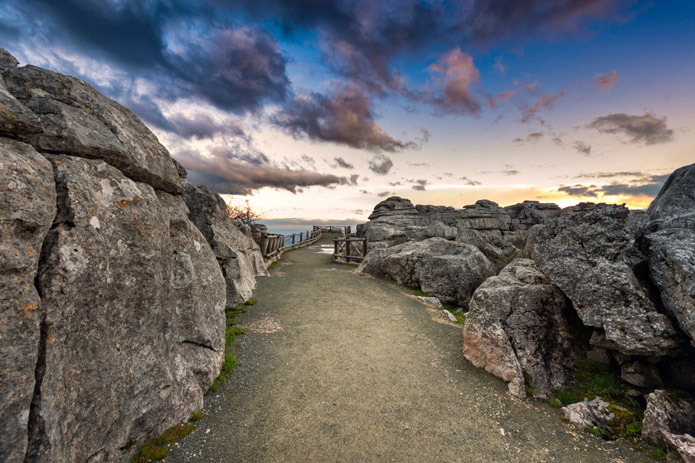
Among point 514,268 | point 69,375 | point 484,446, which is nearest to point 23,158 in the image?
point 69,375

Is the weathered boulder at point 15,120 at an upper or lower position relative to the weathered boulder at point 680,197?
upper

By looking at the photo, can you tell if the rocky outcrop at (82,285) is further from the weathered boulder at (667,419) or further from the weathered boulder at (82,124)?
the weathered boulder at (667,419)

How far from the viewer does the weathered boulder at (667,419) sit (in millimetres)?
Result: 4543

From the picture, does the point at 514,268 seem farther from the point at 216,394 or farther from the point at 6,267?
the point at 6,267

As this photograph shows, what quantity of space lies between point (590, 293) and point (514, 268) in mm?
3202

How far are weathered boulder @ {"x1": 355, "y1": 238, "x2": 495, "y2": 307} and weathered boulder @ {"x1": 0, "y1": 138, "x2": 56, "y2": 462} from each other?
1337 cm

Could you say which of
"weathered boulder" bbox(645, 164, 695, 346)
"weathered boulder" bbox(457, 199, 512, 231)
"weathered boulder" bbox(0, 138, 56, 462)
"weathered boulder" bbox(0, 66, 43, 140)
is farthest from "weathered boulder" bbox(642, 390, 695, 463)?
"weathered boulder" bbox(457, 199, 512, 231)

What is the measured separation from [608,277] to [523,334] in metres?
2.20

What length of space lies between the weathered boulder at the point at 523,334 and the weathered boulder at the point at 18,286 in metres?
8.06

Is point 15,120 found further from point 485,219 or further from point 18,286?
point 485,219

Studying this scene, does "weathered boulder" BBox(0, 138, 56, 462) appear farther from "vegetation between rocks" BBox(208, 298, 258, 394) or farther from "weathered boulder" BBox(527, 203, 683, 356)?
"weathered boulder" BBox(527, 203, 683, 356)

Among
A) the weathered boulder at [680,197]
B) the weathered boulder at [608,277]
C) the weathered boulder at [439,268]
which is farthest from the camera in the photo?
the weathered boulder at [439,268]

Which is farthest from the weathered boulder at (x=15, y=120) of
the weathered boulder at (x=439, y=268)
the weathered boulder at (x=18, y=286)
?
the weathered boulder at (x=439, y=268)

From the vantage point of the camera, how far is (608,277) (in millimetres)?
5926
